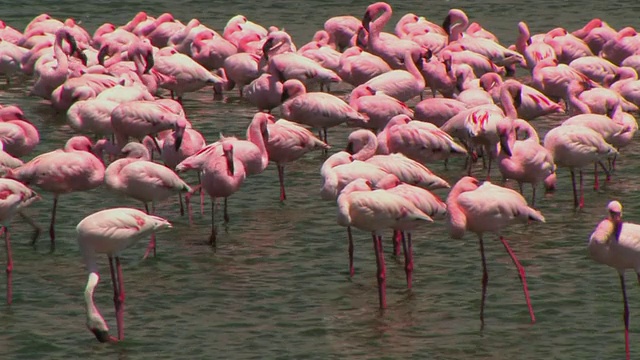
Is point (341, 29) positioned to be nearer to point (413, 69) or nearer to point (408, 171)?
point (413, 69)

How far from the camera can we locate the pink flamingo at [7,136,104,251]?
1040cm

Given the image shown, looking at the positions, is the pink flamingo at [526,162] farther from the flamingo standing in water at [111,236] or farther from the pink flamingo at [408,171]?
the flamingo standing in water at [111,236]

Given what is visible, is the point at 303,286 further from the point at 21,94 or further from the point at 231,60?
the point at 21,94

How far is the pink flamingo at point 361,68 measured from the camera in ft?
51.1

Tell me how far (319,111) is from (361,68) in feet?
8.34

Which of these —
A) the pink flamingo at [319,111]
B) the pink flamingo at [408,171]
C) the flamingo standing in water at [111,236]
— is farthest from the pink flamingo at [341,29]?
the flamingo standing in water at [111,236]

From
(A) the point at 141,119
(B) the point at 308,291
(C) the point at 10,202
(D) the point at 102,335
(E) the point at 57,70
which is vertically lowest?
(B) the point at 308,291

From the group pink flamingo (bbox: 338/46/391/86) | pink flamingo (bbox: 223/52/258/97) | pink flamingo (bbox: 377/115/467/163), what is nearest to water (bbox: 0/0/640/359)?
pink flamingo (bbox: 377/115/467/163)

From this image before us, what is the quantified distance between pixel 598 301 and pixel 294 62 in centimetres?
661

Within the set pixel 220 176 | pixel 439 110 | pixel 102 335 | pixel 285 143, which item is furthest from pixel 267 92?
pixel 102 335

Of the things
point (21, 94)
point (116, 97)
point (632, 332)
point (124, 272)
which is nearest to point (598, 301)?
point (632, 332)

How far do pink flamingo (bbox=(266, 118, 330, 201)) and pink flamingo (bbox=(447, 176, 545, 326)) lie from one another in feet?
10.6

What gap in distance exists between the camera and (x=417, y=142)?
38.1ft

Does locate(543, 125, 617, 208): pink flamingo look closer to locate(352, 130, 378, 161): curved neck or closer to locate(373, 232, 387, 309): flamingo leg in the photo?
locate(352, 130, 378, 161): curved neck
